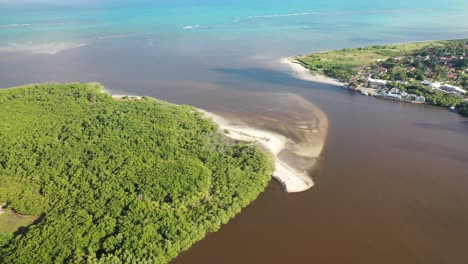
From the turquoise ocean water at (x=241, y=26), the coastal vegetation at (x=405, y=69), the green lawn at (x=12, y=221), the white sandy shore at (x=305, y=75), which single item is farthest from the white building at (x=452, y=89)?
the green lawn at (x=12, y=221)

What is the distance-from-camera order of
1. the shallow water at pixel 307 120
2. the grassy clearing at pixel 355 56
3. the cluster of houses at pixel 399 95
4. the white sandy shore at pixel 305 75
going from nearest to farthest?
the shallow water at pixel 307 120
the cluster of houses at pixel 399 95
the white sandy shore at pixel 305 75
the grassy clearing at pixel 355 56

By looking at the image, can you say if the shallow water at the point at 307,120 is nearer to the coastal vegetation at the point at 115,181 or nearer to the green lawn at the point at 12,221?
the coastal vegetation at the point at 115,181

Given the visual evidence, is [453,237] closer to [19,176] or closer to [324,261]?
[324,261]

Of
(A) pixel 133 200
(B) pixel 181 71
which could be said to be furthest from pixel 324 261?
(B) pixel 181 71

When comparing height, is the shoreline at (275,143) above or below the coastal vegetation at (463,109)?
below

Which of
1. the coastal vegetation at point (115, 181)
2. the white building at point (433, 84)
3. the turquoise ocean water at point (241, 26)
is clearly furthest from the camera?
the turquoise ocean water at point (241, 26)
